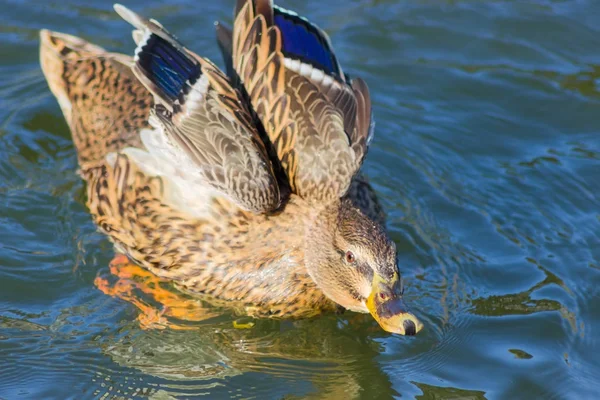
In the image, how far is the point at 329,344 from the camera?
23.8 feet

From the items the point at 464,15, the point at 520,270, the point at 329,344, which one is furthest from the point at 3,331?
the point at 464,15

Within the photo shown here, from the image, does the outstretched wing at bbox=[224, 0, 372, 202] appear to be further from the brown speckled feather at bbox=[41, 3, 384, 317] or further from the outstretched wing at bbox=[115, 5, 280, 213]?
the outstretched wing at bbox=[115, 5, 280, 213]

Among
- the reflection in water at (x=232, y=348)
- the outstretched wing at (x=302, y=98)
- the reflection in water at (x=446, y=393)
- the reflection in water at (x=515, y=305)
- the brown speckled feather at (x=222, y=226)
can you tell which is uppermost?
the outstretched wing at (x=302, y=98)

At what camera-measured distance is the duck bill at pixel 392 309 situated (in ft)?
20.8

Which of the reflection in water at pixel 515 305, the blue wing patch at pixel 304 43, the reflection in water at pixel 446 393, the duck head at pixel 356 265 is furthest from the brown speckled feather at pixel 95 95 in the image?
the reflection in water at pixel 515 305

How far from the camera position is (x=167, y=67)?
23.7 feet

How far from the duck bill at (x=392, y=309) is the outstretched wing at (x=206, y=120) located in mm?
1090

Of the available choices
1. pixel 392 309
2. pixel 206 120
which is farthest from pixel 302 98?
pixel 392 309

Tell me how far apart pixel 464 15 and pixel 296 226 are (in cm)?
550

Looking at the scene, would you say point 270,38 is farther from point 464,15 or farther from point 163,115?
point 464,15

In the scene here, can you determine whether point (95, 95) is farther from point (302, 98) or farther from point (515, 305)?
point (515, 305)

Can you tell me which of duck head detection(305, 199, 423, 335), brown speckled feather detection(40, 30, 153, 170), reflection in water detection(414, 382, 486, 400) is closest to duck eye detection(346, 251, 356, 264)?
duck head detection(305, 199, 423, 335)

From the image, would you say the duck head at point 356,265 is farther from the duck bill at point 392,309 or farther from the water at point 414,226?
the water at point 414,226

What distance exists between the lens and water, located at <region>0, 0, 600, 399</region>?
6879 millimetres
